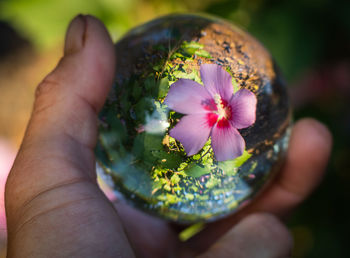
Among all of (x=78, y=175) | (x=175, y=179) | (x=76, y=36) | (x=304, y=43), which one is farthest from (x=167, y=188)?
(x=304, y=43)

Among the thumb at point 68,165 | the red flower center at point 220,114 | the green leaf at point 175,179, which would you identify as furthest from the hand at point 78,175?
the red flower center at point 220,114

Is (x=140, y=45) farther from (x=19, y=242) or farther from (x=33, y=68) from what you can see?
(x=33, y=68)

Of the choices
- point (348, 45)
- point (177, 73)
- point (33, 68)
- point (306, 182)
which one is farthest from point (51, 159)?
point (33, 68)

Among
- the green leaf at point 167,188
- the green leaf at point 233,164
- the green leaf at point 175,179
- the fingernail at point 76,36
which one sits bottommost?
the green leaf at point 167,188

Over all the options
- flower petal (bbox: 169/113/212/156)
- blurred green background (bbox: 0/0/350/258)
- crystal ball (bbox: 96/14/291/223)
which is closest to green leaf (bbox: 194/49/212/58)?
crystal ball (bbox: 96/14/291/223)

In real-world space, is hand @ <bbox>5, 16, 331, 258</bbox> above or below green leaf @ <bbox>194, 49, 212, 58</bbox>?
below

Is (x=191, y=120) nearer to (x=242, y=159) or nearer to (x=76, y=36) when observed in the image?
(x=242, y=159)

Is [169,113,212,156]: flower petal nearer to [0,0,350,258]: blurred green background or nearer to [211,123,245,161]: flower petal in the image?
[211,123,245,161]: flower petal

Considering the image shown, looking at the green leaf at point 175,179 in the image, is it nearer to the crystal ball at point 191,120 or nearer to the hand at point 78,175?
the crystal ball at point 191,120
